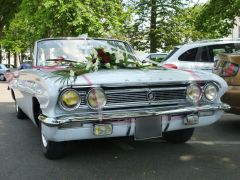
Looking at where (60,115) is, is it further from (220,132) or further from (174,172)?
(220,132)

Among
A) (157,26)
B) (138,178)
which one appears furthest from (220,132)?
(157,26)

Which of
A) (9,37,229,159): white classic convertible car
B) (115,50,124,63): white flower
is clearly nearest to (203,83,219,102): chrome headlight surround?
(9,37,229,159): white classic convertible car

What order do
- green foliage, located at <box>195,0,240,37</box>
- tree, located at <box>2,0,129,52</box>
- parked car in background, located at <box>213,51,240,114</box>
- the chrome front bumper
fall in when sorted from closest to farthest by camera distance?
the chrome front bumper < parked car in background, located at <box>213,51,240,114</box> < green foliage, located at <box>195,0,240,37</box> < tree, located at <box>2,0,129,52</box>

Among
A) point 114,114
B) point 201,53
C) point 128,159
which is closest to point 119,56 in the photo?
point 114,114

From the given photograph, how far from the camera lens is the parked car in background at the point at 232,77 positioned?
22.0 feet

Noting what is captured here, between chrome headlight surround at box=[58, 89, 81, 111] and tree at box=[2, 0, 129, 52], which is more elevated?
tree at box=[2, 0, 129, 52]

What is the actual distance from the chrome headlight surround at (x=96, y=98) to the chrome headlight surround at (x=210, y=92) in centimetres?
139

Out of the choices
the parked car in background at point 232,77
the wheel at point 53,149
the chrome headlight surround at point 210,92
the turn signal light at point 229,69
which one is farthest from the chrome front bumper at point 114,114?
the turn signal light at point 229,69

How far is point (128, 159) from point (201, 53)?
5684mm

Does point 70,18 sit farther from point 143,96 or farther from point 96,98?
point 96,98

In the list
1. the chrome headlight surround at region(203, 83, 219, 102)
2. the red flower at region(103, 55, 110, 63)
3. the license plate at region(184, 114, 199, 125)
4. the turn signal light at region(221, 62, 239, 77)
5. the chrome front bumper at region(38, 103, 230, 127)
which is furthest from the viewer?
the turn signal light at region(221, 62, 239, 77)

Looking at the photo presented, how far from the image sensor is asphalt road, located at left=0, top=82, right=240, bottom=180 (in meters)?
4.93

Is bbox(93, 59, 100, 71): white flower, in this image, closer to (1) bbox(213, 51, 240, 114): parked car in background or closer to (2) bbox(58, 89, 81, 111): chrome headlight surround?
(2) bbox(58, 89, 81, 111): chrome headlight surround

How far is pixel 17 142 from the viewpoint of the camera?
6727 millimetres
